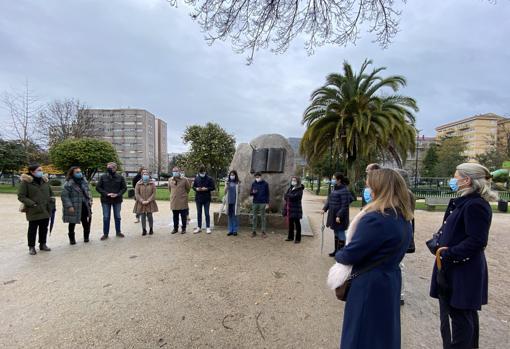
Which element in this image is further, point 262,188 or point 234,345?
point 262,188

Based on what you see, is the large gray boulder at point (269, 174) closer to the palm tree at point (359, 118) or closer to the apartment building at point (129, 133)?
the palm tree at point (359, 118)

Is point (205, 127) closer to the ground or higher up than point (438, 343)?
higher up

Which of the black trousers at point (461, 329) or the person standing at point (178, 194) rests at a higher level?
the person standing at point (178, 194)

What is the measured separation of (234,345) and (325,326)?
1.05m

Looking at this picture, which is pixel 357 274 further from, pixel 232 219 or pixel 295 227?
pixel 232 219

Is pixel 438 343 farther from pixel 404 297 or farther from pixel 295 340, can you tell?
pixel 295 340

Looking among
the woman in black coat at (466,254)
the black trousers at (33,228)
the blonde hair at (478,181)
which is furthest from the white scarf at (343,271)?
the black trousers at (33,228)

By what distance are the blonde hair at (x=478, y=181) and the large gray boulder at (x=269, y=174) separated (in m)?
6.16

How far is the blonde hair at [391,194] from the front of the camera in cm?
183

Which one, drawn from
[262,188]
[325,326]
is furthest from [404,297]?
[262,188]

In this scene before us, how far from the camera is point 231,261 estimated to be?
5254mm

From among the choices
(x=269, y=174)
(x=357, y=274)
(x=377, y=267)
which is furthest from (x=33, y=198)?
(x=377, y=267)

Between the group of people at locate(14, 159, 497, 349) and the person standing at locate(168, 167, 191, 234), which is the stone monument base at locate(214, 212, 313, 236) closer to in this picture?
the person standing at locate(168, 167, 191, 234)

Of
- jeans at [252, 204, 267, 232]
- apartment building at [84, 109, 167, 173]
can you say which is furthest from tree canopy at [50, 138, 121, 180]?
apartment building at [84, 109, 167, 173]
